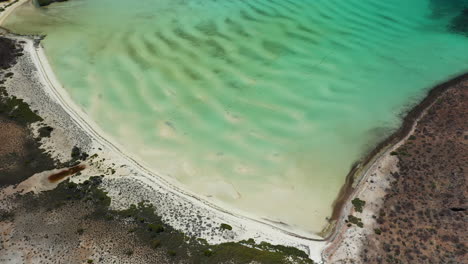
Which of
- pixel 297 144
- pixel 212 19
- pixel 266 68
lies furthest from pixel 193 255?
pixel 212 19

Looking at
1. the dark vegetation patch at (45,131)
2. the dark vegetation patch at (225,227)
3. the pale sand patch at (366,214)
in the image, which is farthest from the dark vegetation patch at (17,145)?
the pale sand patch at (366,214)

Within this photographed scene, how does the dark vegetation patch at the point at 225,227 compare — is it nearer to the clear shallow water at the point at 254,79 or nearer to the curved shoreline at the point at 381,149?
the clear shallow water at the point at 254,79

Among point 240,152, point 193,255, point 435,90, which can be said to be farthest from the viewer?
point 435,90

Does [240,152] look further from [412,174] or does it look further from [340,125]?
[412,174]

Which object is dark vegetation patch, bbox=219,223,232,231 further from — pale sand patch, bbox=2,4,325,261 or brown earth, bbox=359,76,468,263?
brown earth, bbox=359,76,468,263

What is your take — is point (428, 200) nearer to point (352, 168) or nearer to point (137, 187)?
point (352, 168)

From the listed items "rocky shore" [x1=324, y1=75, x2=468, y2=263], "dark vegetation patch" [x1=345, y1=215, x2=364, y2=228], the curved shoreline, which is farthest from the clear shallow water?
"rocky shore" [x1=324, y1=75, x2=468, y2=263]
